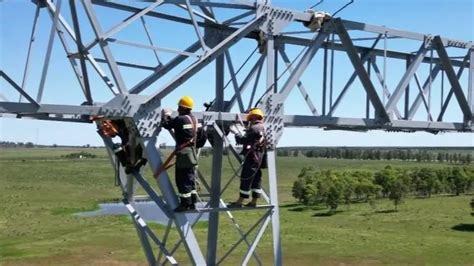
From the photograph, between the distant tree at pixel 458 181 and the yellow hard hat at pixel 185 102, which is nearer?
the yellow hard hat at pixel 185 102

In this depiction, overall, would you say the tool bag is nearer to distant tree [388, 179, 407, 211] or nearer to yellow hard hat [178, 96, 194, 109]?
yellow hard hat [178, 96, 194, 109]

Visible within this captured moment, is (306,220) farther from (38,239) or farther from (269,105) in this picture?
(269,105)

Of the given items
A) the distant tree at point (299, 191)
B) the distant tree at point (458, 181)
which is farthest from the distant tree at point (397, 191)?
the distant tree at point (458, 181)

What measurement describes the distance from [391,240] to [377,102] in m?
36.1

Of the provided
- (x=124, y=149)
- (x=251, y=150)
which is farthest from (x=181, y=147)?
(x=251, y=150)

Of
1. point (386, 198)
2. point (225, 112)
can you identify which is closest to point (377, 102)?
point (225, 112)

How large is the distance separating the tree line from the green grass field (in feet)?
7.40

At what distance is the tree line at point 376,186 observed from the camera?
76312 millimetres

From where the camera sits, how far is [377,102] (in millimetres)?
13289

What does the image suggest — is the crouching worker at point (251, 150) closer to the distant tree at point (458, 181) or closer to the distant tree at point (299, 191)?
the distant tree at point (299, 191)

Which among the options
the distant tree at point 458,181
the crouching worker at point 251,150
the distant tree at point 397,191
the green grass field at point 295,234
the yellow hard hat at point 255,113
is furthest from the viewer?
the distant tree at point 458,181

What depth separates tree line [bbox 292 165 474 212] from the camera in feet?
250

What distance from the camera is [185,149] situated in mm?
9523

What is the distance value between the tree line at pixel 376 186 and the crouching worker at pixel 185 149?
63.5 m
